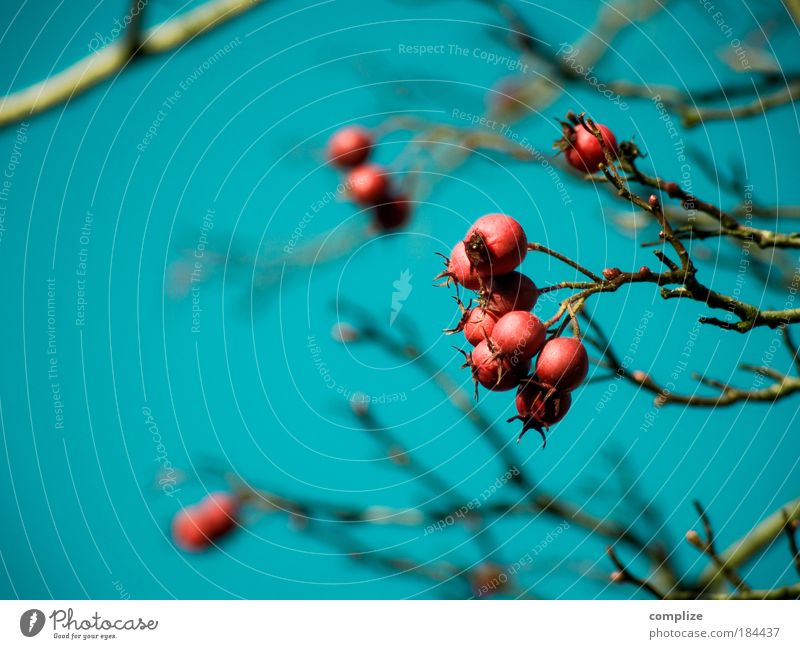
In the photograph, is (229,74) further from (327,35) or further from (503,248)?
(503,248)

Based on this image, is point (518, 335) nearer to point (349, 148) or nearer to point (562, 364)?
point (562, 364)

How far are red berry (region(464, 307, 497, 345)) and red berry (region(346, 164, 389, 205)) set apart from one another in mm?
662

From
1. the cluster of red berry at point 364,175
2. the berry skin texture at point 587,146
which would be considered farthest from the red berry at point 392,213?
the berry skin texture at point 587,146

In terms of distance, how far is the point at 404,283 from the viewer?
58.4 inches

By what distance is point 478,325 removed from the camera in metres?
0.86

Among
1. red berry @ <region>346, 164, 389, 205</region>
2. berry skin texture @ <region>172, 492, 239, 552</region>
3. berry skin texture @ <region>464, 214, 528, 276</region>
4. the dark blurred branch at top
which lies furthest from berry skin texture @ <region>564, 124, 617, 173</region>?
berry skin texture @ <region>172, 492, 239, 552</region>

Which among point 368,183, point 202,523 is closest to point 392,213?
point 368,183

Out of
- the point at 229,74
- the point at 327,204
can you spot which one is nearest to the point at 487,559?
the point at 327,204

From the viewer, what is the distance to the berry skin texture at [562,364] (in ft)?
2.65

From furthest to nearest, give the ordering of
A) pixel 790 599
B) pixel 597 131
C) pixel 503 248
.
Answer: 1. pixel 790 599
2. pixel 597 131
3. pixel 503 248

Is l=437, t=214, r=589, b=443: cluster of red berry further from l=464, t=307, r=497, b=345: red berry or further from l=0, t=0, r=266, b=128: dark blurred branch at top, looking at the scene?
l=0, t=0, r=266, b=128: dark blurred branch at top

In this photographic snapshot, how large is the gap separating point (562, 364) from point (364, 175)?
2.61 feet
